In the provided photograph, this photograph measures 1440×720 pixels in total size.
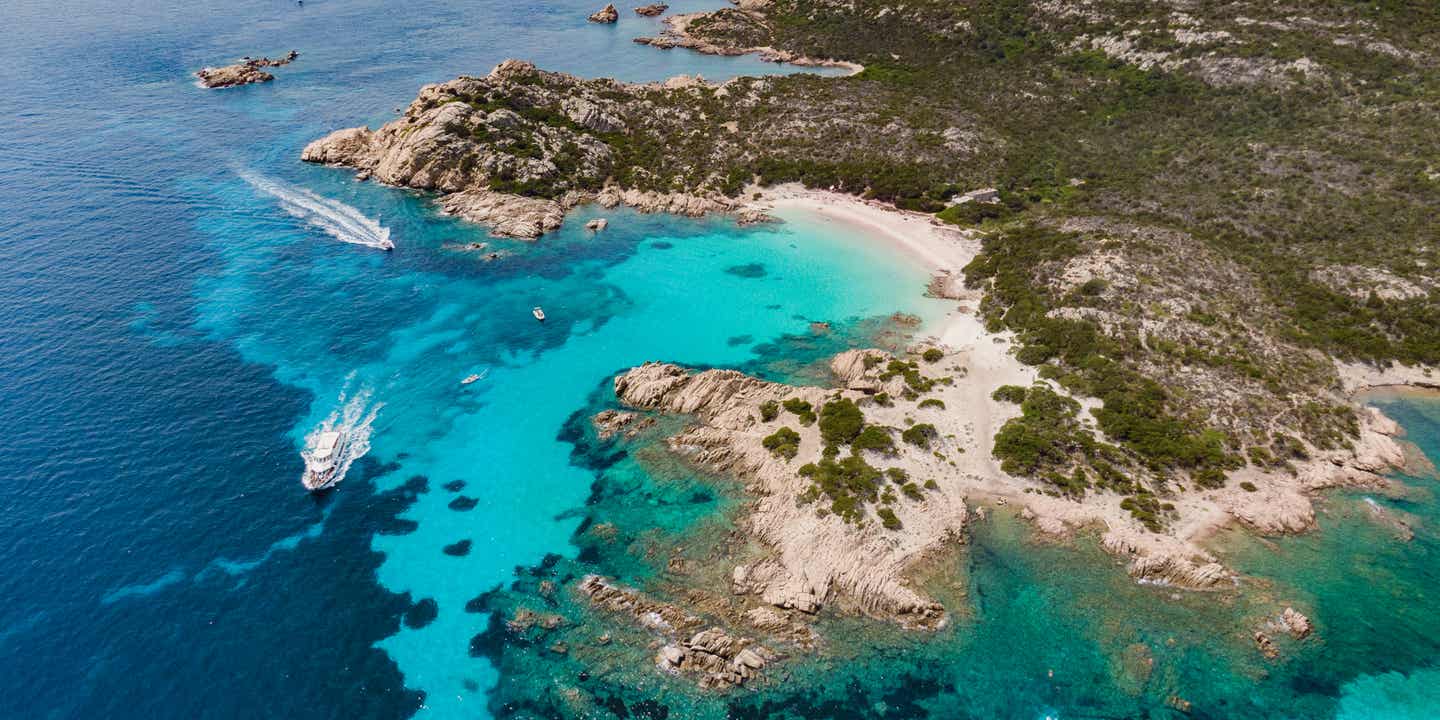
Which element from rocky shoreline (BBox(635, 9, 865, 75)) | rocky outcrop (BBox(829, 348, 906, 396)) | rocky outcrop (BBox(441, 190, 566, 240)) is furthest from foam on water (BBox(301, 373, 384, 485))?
rocky shoreline (BBox(635, 9, 865, 75))

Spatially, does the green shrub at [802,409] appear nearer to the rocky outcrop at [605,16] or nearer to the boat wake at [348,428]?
the boat wake at [348,428]

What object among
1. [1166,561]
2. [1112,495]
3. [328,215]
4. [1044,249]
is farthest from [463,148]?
[1166,561]

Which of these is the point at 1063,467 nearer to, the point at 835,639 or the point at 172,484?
the point at 835,639

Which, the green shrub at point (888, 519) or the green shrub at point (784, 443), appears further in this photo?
the green shrub at point (784, 443)

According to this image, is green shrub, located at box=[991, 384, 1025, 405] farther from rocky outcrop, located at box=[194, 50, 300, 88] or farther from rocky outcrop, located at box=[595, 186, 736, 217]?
rocky outcrop, located at box=[194, 50, 300, 88]

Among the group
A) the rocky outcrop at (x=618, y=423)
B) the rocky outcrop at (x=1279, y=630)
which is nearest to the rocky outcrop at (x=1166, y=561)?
the rocky outcrop at (x=1279, y=630)
